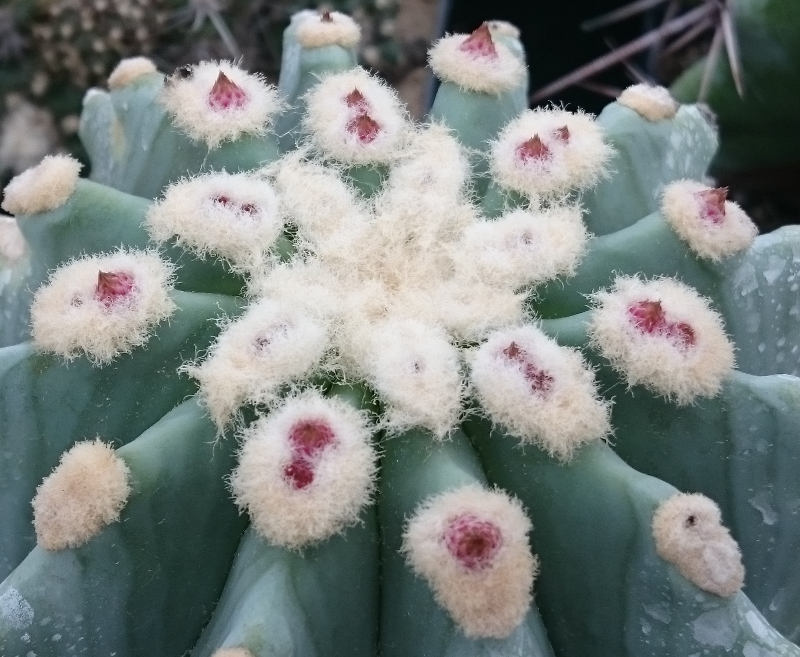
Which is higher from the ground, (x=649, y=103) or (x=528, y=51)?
(x=649, y=103)

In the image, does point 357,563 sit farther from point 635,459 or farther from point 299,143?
point 299,143

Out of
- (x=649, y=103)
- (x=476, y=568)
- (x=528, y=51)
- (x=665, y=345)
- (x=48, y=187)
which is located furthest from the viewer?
(x=528, y=51)

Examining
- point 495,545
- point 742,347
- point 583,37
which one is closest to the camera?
point 495,545

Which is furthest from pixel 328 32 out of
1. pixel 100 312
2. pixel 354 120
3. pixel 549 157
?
pixel 100 312

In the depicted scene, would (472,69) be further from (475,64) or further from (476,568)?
(476,568)

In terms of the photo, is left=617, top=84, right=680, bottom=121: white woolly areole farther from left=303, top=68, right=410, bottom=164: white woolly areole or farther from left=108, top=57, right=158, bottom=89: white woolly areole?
left=108, top=57, right=158, bottom=89: white woolly areole

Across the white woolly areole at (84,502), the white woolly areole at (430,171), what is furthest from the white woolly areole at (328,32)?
the white woolly areole at (84,502)

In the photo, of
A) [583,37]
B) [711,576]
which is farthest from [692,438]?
[583,37]
